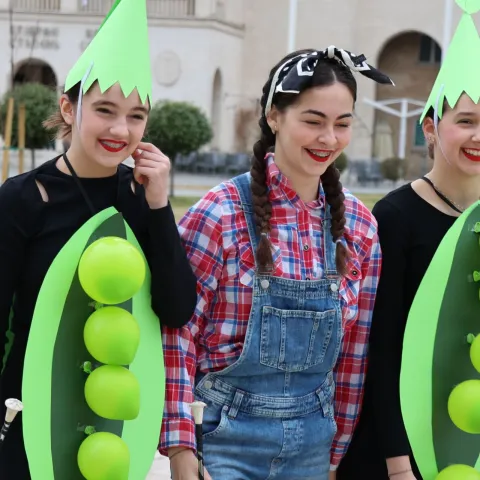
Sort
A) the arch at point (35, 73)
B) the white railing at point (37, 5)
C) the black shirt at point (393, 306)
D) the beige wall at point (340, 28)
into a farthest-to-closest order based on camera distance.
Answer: the beige wall at point (340, 28) < the arch at point (35, 73) < the white railing at point (37, 5) < the black shirt at point (393, 306)

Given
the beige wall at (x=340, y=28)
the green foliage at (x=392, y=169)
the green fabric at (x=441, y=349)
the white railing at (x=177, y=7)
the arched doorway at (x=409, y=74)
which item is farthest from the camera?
the arched doorway at (x=409, y=74)

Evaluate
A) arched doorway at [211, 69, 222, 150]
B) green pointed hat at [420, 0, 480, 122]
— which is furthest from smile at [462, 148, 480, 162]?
arched doorway at [211, 69, 222, 150]

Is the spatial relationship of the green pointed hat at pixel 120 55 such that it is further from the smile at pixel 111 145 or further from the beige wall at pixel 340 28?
the beige wall at pixel 340 28

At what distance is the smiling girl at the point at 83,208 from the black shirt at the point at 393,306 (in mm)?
620

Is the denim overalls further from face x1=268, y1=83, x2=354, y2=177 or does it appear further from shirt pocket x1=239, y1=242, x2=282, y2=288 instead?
face x1=268, y1=83, x2=354, y2=177

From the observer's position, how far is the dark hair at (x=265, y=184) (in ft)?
8.45

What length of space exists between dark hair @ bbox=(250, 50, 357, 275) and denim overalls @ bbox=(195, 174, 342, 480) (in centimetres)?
4

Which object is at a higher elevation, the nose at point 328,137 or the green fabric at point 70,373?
the nose at point 328,137

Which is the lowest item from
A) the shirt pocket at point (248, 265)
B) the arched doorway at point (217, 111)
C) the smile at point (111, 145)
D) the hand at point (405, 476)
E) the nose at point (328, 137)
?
the arched doorway at point (217, 111)

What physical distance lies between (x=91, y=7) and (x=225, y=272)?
94.6 ft

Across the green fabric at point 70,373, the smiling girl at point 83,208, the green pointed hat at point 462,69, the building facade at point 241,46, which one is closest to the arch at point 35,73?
the building facade at point 241,46

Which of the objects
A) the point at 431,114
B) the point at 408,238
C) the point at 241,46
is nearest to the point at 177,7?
the point at 241,46

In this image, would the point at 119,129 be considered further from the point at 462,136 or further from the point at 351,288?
the point at 462,136

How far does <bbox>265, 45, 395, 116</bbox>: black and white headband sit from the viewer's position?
8.40 ft
